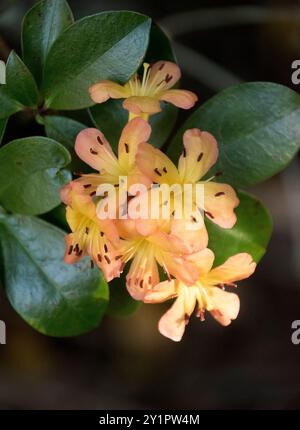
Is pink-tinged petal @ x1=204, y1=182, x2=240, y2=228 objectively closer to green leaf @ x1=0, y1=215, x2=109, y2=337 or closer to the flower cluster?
the flower cluster

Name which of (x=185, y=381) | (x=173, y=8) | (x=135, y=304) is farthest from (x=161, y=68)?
(x=185, y=381)

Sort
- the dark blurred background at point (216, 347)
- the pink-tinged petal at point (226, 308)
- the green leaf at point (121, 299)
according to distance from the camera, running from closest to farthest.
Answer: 1. the pink-tinged petal at point (226, 308)
2. the green leaf at point (121, 299)
3. the dark blurred background at point (216, 347)

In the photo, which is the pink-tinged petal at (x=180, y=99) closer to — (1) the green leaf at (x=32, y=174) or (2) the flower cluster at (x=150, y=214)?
(2) the flower cluster at (x=150, y=214)

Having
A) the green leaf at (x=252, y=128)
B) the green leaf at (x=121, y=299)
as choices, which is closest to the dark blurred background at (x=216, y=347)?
the green leaf at (x=121, y=299)

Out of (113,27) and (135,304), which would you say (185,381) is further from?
Answer: (113,27)

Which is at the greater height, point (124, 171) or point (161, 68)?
point (161, 68)

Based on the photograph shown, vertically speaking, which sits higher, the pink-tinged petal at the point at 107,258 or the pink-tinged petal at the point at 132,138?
the pink-tinged petal at the point at 132,138

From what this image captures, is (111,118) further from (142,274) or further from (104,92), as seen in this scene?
(142,274)
